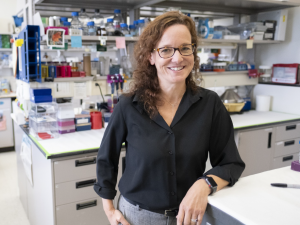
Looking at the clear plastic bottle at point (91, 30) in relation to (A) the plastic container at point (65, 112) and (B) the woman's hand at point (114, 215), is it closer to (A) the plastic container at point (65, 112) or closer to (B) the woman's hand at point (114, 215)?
(A) the plastic container at point (65, 112)

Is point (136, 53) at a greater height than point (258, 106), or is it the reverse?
point (136, 53)

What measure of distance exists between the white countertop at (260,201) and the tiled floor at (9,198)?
2.28m

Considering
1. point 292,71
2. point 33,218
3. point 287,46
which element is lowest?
point 33,218

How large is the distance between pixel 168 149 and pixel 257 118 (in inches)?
85.3

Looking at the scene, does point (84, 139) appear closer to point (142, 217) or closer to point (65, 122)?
point (65, 122)

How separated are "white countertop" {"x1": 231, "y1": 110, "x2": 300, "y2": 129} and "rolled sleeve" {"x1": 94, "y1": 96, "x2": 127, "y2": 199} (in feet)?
5.53

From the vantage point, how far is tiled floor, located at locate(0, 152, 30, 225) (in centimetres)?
281

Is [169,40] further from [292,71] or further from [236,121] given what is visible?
[292,71]

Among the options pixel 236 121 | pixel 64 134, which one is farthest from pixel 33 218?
pixel 236 121

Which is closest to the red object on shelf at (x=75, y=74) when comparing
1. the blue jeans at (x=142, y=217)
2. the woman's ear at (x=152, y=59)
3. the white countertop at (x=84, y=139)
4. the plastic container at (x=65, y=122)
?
the plastic container at (x=65, y=122)

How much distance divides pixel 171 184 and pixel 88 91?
171 cm

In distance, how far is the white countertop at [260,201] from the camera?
926 millimetres

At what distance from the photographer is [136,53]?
4.45 ft

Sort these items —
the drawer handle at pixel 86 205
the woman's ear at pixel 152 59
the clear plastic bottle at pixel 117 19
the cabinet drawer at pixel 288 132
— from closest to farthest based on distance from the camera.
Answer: the woman's ear at pixel 152 59 → the drawer handle at pixel 86 205 → the clear plastic bottle at pixel 117 19 → the cabinet drawer at pixel 288 132
